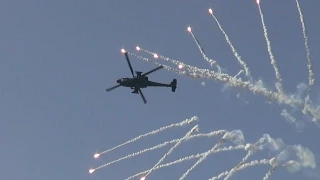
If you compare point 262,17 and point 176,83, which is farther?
point 176,83

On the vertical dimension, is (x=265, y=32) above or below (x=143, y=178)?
above

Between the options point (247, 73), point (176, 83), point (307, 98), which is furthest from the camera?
point (176, 83)

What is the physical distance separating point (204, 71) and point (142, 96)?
989cm

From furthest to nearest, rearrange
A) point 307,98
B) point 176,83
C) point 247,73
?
point 176,83 < point 247,73 < point 307,98

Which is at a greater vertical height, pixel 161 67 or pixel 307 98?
pixel 161 67

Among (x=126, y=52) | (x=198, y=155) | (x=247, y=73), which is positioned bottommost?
(x=198, y=155)

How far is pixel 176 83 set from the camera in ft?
317

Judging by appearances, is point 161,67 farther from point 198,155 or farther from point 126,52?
point 198,155

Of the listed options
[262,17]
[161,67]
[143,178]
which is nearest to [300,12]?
[262,17]

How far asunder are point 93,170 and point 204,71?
20.6m

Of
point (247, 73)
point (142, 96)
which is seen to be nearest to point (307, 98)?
point (247, 73)

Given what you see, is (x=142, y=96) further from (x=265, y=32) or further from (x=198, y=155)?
(x=265, y=32)

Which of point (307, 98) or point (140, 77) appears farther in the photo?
point (140, 77)

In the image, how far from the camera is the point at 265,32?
292 ft
